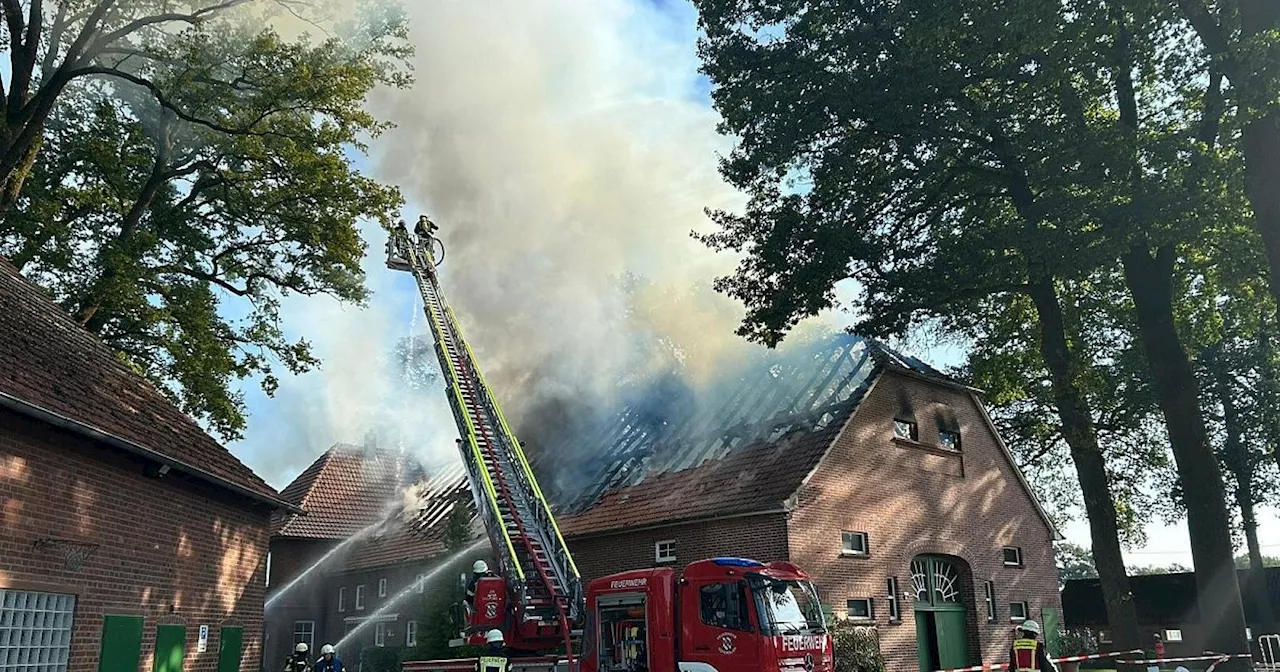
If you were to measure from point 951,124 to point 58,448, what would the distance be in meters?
13.2

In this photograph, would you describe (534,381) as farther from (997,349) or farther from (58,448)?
(58,448)

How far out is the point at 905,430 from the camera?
65.4ft

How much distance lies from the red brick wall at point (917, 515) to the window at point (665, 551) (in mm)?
2927

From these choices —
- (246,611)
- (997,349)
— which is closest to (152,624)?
(246,611)

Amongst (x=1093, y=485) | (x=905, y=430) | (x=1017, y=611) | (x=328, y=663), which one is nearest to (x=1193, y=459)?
(x=1093, y=485)

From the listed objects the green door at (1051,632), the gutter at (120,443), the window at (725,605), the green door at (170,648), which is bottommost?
the green door at (1051,632)

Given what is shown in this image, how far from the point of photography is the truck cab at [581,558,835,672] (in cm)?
988

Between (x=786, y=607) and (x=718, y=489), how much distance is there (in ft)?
25.6

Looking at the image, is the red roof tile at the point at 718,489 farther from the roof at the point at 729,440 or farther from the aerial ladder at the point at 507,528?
the aerial ladder at the point at 507,528

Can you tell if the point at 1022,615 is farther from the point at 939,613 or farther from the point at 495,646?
the point at 495,646

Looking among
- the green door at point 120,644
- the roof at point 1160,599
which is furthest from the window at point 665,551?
the roof at point 1160,599

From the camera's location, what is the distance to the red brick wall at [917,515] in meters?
17.0

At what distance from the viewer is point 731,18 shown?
Result: 17.0 metres

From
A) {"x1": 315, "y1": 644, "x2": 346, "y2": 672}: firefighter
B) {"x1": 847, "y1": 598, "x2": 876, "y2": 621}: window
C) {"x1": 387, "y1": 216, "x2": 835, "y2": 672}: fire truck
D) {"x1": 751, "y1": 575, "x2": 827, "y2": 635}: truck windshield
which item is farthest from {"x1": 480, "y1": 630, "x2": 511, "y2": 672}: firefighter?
{"x1": 847, "y1": 598, "x2": 876, "y2": 621}: window
